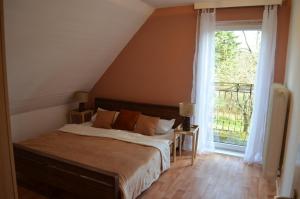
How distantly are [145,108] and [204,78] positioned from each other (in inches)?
48.3

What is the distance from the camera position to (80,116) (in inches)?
182

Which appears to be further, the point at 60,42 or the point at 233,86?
the point at 233,86

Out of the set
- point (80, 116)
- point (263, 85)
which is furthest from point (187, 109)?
point (80, 116)

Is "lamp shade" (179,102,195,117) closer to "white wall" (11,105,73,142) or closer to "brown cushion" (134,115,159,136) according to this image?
"brown cushion" (134,115,159,136)

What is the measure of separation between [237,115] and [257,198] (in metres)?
1.89

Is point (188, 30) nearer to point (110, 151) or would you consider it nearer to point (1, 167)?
point (110, 151)

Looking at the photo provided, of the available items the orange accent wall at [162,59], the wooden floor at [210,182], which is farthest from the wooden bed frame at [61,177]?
the orange accent wall at [162,59]

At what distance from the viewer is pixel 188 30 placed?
3.88 m

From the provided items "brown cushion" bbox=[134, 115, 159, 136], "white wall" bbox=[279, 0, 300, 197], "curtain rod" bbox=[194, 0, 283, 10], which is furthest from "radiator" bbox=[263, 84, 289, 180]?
"brown cushion" bbox=[134, 115, 159, 136]

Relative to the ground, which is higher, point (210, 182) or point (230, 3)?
point (230, 3)

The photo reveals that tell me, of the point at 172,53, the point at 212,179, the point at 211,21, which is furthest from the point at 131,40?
the point at 212,179

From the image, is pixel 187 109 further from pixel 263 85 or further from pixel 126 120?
pixel 263 85

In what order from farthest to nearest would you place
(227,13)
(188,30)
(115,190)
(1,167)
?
(188,30)
(227,13)
(115,190)
(1,167)

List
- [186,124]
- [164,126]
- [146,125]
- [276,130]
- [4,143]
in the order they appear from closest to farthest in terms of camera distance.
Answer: [4,143] → [276,130] → [186,124] → [146,125] → [164,126]
